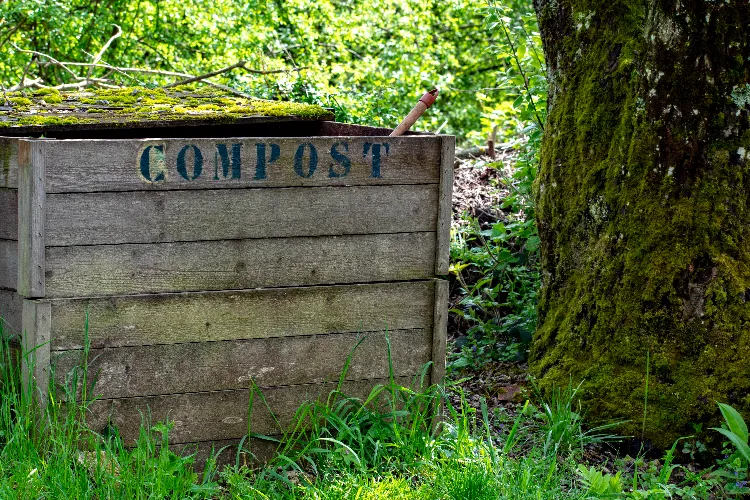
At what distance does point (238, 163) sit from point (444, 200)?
849 mm

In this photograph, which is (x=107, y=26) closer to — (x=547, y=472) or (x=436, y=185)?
(x=436, y=185)

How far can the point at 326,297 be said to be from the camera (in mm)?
3584

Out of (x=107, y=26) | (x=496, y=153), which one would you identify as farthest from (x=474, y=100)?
(x=496, y=153)

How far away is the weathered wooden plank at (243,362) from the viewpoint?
11.1 ft

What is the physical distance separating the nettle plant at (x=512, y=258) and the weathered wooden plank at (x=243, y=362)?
1.23 meters

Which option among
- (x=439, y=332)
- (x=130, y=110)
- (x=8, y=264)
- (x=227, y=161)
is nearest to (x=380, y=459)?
(x=439, y=332)

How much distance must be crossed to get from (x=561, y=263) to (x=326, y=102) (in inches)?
126

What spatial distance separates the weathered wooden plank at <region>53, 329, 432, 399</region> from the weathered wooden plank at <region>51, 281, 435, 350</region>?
0.12ft

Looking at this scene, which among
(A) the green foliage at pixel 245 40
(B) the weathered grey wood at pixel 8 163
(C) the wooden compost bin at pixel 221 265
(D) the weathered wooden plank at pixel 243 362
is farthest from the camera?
(A) the green foliage at pixel 245 40

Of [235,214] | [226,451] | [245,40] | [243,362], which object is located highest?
[245,40]

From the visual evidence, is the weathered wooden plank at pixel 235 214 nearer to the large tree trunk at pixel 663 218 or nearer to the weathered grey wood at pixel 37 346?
the weathered grey wood at pixel 37 346

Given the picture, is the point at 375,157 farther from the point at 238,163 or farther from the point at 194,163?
the point at 194,163

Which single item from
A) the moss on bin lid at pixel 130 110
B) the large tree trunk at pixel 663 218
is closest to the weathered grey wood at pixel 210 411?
the large tree trunk at pixel 663 218

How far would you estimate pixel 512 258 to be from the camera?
550cm
